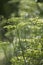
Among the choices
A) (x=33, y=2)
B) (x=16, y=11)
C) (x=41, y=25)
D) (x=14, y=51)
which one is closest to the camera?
(x=41, y=25)

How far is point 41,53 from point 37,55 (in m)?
0.08

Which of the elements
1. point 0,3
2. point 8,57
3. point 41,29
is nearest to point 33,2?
point 0,3

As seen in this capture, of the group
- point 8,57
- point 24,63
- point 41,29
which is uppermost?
point 41,29

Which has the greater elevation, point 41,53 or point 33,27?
point 33,27

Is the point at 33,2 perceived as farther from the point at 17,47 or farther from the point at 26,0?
the point at 17,47

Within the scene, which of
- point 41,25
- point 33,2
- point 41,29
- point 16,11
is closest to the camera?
point 41,25

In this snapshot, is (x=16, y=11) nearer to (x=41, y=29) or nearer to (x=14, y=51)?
(x=14, y=51)

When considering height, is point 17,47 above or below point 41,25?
below

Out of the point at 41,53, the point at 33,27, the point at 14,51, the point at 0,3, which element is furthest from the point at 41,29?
the point at 0,3

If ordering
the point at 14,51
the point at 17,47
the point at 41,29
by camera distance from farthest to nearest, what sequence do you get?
the point at 14,51, the point at 17,47, the point at 41,29

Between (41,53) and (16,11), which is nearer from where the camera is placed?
(41,53)

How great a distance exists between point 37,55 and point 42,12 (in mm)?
2814

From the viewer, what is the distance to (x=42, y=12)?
6176mm

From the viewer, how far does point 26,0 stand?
19.8ft
